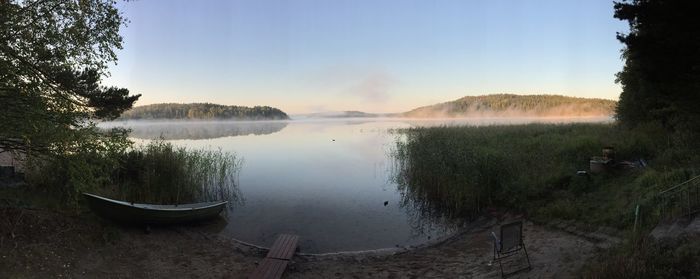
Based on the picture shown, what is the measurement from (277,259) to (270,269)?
2.08ft

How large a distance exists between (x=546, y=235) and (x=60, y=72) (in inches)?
539

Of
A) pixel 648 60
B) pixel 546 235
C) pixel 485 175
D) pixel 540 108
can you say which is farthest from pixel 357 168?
pixel 540 108

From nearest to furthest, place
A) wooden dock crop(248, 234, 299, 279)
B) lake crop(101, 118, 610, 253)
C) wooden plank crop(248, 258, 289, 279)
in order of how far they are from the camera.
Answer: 1. wooden plank crop(248, 258, 289, 279)
2. wooden dock crop(248, 234, 299, 279)
3. lake crop(101, 118, 610, 253)

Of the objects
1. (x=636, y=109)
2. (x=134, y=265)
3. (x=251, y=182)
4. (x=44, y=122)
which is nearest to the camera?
(x=44, y=122)

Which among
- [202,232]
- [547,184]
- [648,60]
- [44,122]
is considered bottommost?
[202,232]

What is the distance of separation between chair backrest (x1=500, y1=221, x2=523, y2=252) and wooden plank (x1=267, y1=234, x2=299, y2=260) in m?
5.23

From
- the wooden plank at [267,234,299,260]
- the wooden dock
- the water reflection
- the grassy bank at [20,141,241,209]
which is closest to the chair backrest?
the wooden dock

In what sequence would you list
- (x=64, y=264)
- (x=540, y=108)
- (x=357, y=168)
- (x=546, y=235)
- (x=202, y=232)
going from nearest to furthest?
(x=64, y=264)
(x=546, y=235)
(x=202, y=232)
(x=357, y=168)
(x=540, y=108)

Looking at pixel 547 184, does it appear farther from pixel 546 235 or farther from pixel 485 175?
pixel 546 235

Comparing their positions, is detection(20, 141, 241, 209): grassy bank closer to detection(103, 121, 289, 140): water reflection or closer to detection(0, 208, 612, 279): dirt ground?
detection(0, 208, 612, 279): dirt ground

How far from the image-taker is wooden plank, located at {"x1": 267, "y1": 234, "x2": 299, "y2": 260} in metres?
9.75

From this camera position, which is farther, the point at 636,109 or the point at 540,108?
the point at 540,108

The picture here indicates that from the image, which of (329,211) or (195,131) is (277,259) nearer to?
(329,211)

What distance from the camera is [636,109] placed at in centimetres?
1995
